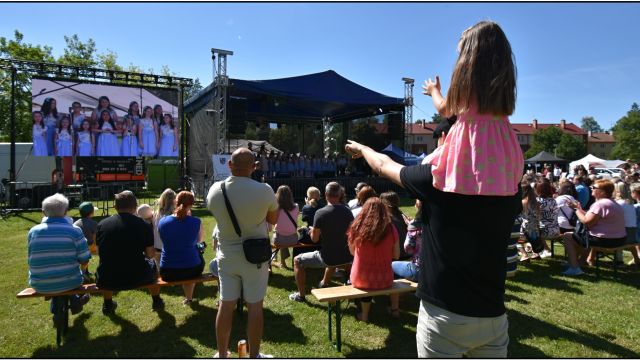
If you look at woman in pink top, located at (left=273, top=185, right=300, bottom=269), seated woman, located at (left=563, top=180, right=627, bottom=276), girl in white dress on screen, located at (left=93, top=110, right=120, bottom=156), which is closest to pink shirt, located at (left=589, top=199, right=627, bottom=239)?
seated woman, located at (left=563, top=180, right=627, bottom=276)

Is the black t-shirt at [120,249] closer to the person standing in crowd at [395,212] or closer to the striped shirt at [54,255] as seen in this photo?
the striped shirt at [54,255]

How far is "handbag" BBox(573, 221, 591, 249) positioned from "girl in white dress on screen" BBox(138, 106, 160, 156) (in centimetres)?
1383

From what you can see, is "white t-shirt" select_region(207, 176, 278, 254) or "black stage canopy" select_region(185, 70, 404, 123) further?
"black stage canopy" select_region(185, 70, 404, 123)

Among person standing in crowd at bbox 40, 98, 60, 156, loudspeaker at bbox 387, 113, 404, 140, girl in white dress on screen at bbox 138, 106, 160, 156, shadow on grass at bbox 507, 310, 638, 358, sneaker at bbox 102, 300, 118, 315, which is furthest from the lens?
loudspeaker at bbox 387, 113, 404, 140

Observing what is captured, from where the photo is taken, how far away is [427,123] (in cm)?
8106

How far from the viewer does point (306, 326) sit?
4.13 m

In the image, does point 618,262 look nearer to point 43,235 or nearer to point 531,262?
point 531,262

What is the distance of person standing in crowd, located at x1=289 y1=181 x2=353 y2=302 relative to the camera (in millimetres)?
4781

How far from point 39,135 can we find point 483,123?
15989mm

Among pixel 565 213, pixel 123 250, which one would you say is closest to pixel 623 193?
pixel 565 213

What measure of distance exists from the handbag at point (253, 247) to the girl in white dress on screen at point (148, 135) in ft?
44.0

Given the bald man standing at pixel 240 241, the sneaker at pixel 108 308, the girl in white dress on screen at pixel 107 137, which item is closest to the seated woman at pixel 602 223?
the bald man standing at pixel 240 241

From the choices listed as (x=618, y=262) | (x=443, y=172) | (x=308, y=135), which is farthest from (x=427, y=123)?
(x=443, y=172)

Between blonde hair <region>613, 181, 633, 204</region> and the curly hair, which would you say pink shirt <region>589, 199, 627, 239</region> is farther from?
the curly hair
